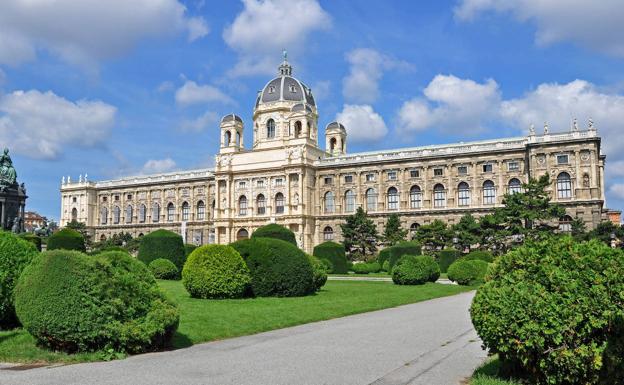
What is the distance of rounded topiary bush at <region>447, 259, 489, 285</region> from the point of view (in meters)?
29.7

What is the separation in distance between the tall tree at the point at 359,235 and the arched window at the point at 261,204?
13644mm

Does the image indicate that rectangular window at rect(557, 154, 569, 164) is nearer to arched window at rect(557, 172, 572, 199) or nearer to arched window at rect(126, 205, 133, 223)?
arched window at rect(557, 172, 572, 199)

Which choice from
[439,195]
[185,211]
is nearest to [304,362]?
[439,195]

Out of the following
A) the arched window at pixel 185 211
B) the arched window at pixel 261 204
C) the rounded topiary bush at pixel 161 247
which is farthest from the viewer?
the arched window at pixel 185 211

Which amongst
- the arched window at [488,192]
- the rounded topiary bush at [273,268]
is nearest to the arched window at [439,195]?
the arched window at [488,192]

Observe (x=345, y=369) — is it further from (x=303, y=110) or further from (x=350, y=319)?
(x=303, y=110)

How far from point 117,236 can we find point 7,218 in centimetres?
3163

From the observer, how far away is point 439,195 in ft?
202

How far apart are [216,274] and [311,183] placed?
4937 centimetres

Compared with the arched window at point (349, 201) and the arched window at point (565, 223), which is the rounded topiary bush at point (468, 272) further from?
the arched window at point (349, 201)

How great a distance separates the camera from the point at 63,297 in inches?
364

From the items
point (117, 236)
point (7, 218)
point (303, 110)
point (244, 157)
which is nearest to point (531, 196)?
point (303, 110)

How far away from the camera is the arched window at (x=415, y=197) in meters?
62.7

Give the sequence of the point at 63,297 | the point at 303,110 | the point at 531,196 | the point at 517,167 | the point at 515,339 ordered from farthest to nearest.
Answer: the point at 303,110
the point at 517,167
the point at 531,196
the point at 63,297
the point at 515,339
